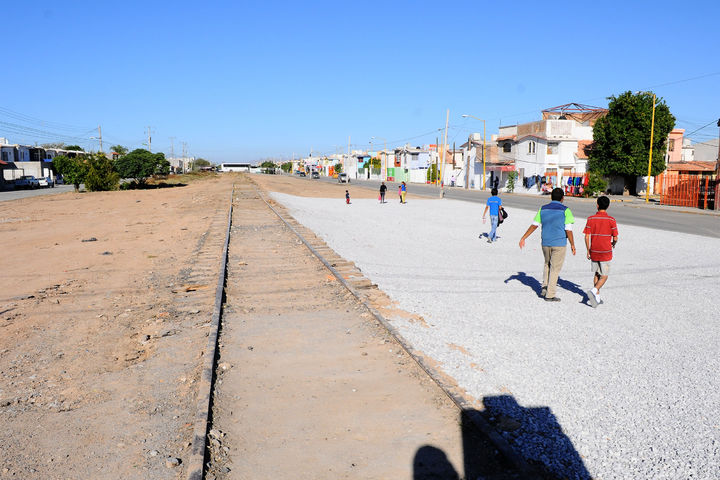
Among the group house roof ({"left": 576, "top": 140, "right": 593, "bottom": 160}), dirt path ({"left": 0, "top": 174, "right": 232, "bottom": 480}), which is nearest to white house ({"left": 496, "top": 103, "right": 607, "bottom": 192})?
house roof ({"left": 576, "top": 140, "right": 593, "bottom": 160})

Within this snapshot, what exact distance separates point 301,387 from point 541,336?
11.0 feet

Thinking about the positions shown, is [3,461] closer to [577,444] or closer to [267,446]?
[267,446]

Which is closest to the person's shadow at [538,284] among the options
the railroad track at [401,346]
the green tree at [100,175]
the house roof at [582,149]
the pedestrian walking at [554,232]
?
the pedestrian walking at [554,232]

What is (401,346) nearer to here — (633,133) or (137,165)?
(633,133)

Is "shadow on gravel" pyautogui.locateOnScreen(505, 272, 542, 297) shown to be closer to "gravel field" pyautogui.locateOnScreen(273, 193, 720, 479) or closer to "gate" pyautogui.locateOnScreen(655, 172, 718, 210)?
"gravel field" pyautogui.locateOnScreen(273, 193, 720, 479)

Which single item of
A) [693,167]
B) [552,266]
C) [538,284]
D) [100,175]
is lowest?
[538,284]

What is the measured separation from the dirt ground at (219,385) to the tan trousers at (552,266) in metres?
3.14

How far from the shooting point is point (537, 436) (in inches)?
177

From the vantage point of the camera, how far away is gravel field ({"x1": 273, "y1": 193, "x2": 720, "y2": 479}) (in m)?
4.39

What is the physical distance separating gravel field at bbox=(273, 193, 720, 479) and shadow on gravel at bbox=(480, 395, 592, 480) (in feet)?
0.04

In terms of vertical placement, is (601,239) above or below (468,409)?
above

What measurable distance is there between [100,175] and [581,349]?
55.5 m

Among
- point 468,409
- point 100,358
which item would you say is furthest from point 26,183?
point 468,409

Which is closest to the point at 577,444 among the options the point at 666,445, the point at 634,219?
the point at 666,445
